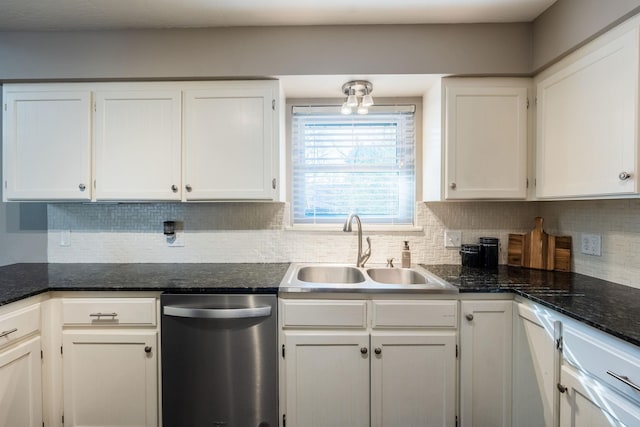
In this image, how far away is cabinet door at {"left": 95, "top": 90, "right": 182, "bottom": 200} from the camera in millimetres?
1780

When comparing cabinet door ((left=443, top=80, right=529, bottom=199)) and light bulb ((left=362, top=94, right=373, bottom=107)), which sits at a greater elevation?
light bulb ((left=362, top=94, right=373, bottom=107))

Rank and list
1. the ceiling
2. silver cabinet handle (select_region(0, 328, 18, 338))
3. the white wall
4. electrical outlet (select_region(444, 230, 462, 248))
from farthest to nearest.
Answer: electrical outlet (select_region(444, 230, 462, 248)) < the white wall < the ceiling < silver cabinet handle (select_region(0, 328, 18, 338))

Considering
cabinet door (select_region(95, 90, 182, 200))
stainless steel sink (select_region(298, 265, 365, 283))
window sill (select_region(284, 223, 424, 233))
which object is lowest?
stainless steel sink (select_region(298, 265, 365, 283))

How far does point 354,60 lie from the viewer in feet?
5.68

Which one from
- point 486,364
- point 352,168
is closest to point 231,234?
point 352,168

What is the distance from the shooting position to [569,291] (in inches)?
54.9

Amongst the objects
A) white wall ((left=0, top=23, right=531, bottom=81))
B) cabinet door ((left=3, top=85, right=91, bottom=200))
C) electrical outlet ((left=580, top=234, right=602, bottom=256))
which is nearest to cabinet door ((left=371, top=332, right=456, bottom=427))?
electrical outlet ((left=580, top=234, right=602, bottom=256))

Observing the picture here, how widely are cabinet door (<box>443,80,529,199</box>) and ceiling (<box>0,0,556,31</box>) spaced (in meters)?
0.38

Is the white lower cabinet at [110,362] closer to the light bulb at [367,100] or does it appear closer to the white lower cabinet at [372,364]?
the white lower cabinet at [372,364]

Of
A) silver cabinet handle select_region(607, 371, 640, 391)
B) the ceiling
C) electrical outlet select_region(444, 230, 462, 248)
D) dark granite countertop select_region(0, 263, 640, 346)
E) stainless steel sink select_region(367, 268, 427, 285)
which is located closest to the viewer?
silver cabinet handle select_region(607, 371, 640, 391)

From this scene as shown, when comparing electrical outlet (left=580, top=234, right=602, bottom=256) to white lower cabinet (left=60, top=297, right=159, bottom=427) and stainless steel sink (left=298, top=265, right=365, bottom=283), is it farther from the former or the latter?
white lower cabinet (left=60, top=297, right=159, bottom=427)

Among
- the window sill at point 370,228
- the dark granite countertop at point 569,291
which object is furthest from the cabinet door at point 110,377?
the dark granite countertop at point 569,291

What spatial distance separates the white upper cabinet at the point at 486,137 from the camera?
174cm

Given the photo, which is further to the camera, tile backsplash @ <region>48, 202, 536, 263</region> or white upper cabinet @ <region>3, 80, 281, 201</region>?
tile backsplash @ <region>48, 202, 536, 263</region>
